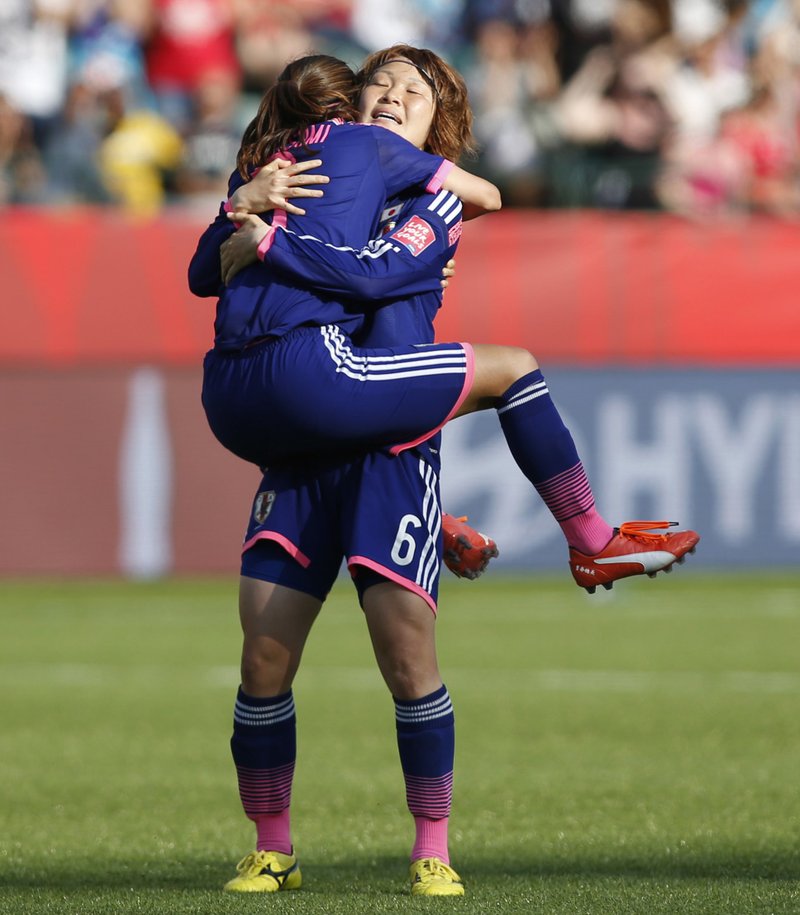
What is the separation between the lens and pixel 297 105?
4410mm

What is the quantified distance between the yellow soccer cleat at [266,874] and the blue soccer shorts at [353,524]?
673mm

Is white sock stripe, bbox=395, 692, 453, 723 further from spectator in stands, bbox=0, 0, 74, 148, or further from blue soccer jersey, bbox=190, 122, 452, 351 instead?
spectator in stands, bbox=0, 0, 74, 148

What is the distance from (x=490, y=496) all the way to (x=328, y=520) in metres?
8.31

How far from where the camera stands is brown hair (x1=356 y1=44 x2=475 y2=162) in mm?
4535

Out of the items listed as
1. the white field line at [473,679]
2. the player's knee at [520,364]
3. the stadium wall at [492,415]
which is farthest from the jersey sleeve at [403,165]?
the stadium wall at [492,415]

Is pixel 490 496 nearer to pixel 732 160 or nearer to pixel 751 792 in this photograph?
pixel 732 160

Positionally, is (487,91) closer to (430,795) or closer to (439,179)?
(439,179)

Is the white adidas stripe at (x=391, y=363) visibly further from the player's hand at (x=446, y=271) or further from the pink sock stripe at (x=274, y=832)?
the pink sock stripe at (x=274, y=832)

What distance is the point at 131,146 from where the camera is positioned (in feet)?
45.8

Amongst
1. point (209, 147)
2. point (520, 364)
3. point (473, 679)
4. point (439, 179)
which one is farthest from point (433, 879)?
point (209, 147)

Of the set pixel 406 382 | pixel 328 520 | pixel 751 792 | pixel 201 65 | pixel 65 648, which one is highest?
pixel 201 65

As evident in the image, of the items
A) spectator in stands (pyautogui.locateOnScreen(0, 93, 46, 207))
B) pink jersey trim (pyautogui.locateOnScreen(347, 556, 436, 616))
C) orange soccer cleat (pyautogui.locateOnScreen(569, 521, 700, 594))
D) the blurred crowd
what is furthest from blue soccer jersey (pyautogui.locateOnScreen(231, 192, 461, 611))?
spectator in stands (pyautogui.locateOnScreen(0, 93, 46, 207))

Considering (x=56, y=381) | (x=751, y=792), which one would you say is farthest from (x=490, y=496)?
(x=751, y=792)

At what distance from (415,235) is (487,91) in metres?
10.7
